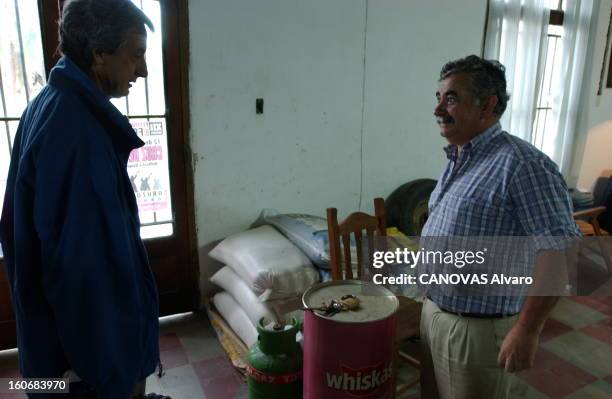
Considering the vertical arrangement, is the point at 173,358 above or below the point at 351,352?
below

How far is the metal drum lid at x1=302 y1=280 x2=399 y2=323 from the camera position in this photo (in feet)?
4.74

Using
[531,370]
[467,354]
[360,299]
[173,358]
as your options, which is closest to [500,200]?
[467,354]

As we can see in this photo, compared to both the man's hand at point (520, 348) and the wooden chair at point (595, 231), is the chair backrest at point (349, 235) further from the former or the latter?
the wooden chair at point (595, 231)

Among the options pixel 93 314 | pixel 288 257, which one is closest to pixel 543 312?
pixel 93 314

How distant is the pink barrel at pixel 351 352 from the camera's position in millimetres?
1416

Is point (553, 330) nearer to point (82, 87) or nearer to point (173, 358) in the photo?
point (173, 358)

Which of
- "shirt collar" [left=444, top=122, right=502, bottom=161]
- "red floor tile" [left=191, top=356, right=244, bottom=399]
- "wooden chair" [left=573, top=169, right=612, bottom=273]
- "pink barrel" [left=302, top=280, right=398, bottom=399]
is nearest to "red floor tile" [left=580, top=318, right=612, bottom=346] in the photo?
"wooden chair" [left=573, top=169, right=612, bottom=273]

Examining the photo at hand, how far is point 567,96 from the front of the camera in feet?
12.8

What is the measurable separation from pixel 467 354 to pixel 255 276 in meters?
1.16

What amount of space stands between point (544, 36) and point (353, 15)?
1.76 meters

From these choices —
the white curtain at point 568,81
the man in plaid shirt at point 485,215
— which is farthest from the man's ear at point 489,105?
the white curtain at point 568,81

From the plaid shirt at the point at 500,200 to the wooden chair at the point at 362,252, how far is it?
588mm

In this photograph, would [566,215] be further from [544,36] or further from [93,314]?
[544,36]

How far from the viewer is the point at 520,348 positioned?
3.82 feet
